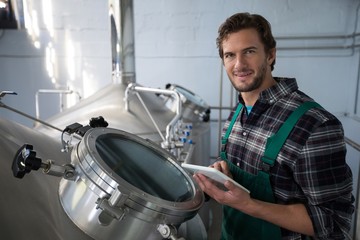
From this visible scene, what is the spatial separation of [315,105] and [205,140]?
1305mm

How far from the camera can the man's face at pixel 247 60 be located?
741 millimetres

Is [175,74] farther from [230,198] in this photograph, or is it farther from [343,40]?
[230,198]

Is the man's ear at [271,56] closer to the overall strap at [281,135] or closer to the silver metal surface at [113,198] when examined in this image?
the overall strap at [281,135]

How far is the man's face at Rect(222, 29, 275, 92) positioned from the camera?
0.74m

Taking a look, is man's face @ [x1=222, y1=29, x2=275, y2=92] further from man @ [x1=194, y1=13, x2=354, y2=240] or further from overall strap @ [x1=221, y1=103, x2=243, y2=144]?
overall strap @ [x1=221, y1=103, x2=243, y2=144]

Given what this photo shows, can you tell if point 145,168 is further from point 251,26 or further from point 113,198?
point 251,26

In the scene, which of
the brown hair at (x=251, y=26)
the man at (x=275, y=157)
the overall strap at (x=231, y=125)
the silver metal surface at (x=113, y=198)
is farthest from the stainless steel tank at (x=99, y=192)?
the brown hair at (x=251, y=26)

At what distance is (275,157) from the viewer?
0.67 meters

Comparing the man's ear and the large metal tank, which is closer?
the large metal tank

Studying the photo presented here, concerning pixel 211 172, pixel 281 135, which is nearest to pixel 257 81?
pixel 281 135

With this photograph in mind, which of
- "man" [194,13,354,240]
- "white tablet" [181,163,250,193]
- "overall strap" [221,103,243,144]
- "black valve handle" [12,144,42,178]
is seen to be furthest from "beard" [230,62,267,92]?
"black valve handle" [12,144,42,178]

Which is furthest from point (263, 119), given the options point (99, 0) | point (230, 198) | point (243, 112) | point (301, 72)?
point (99, 0)

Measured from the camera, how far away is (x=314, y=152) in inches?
24.4

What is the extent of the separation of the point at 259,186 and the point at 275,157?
9 cm
